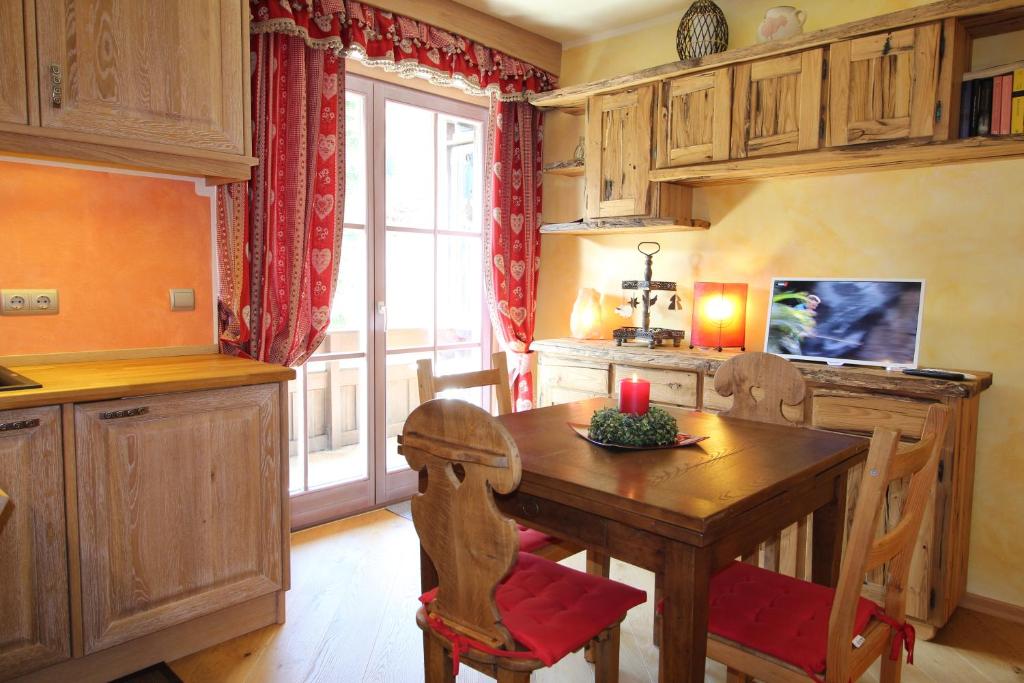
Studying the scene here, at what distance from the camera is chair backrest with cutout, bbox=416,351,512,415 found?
6.85 feet

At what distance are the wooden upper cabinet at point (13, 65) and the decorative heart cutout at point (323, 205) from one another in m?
1.19

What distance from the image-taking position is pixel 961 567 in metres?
2.60

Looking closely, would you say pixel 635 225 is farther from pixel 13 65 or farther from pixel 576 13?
pixel 13 65

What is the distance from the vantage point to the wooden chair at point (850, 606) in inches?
51.1

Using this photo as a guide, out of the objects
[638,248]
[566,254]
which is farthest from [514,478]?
[566,254]

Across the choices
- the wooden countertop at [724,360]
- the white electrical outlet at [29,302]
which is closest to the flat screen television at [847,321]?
the wooden countertop at [724,360]

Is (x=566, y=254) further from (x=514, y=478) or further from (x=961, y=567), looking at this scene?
(x=514, y=478)

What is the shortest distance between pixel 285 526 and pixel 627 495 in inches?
56.4

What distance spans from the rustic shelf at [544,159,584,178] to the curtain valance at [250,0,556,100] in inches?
16.3

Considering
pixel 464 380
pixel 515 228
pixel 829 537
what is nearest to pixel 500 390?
pixel 464 380

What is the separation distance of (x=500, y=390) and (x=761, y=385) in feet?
2.83

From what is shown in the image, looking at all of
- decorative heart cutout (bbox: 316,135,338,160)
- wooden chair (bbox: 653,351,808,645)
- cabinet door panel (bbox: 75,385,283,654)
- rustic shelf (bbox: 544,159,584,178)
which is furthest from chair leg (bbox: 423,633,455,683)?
rustic shelf (bbox: 544,159,584,178)

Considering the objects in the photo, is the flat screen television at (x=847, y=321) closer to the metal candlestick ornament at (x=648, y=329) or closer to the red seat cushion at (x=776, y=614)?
the metal candlestick ornament at (x=648, y=329)

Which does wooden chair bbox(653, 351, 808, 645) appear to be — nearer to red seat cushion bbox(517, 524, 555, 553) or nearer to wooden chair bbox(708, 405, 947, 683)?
red seat cushion bbox(517, 524, 555, 553)
